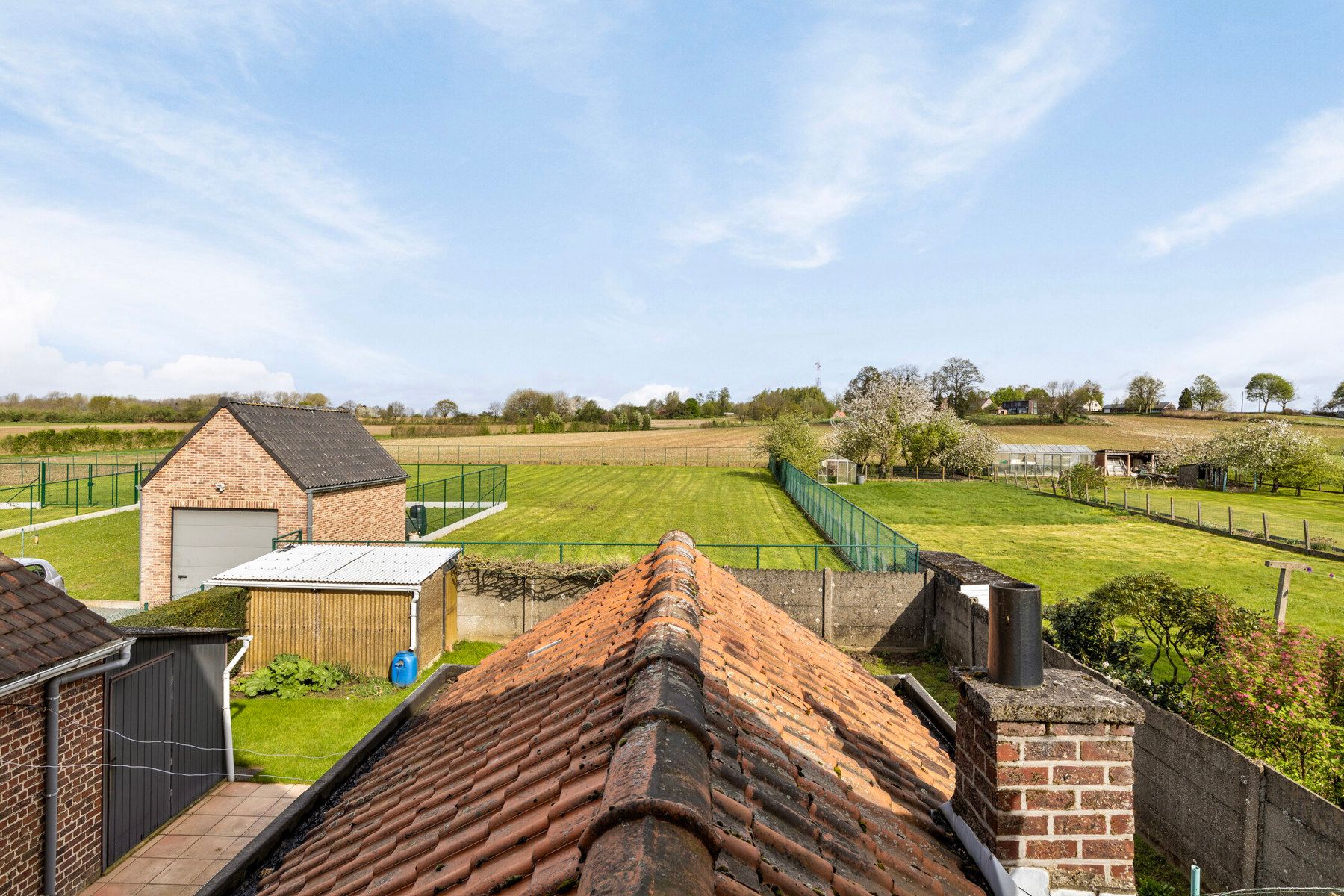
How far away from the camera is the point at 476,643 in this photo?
15.6 m

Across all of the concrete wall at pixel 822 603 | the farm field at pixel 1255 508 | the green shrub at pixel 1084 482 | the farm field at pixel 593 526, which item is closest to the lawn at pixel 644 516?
the farm field at pixel 593 526

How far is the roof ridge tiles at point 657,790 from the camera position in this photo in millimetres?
1628

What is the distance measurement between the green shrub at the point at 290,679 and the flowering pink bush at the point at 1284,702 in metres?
14.3

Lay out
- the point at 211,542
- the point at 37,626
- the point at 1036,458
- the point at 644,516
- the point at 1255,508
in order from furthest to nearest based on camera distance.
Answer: the point at 1036,458, the point at 1255,508, the point at 644,516, the point at 211,542, the point at 37,626

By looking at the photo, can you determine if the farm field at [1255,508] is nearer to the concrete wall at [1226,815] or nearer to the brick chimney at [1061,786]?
the concrete wall at [1226,815]

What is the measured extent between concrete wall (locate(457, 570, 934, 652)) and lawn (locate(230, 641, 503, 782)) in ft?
7.21

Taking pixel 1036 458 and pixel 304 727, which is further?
pixel 1036 458

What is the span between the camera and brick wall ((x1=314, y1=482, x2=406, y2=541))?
722 inches

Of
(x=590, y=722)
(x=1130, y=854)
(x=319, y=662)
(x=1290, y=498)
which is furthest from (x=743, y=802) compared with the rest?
(x=1290, y=498)

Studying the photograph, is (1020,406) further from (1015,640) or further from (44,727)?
(44,727)

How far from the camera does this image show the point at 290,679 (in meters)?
13.0

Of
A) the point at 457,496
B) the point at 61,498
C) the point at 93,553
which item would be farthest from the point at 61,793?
the point at 61,498

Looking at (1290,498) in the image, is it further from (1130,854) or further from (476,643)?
(1130,854)

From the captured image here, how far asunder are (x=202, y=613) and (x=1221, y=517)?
38.4 m
